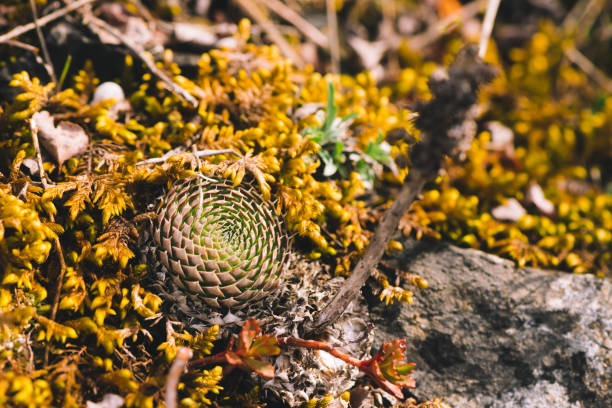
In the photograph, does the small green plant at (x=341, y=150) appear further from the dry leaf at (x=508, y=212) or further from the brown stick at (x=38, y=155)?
the brown stick at (x=38, y=155)

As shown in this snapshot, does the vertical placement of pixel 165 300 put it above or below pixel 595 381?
below

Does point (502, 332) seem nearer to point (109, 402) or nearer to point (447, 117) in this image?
point (447, 117)

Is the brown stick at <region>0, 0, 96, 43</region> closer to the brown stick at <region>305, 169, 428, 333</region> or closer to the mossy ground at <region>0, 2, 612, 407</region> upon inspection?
the mossy ground at <region>0, 2, 612, 407</region>

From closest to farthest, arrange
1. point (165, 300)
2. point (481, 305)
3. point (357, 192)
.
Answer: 1. point (165, 300)
2. point (481, 305)
3. point (357, 192)

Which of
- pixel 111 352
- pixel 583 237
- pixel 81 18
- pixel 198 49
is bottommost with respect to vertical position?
pixel 111 352

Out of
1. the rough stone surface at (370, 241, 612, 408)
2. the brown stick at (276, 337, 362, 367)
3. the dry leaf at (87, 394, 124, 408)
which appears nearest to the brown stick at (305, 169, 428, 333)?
the brown stick at (276, 337, 362, 367)

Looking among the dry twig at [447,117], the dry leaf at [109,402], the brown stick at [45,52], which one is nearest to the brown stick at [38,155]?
the brown stick at [45,52]

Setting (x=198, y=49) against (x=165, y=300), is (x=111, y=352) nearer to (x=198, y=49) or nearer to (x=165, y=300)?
(x=165, y=300)

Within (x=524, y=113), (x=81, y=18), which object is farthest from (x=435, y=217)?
(x=81, y=18)
